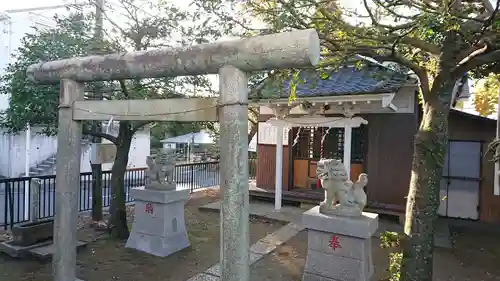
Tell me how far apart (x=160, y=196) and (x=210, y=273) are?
1779mm

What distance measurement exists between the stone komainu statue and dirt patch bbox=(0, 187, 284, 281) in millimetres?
2478

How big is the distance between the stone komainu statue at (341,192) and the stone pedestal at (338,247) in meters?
0.11

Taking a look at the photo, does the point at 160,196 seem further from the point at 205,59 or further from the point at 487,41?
the point at 487,41

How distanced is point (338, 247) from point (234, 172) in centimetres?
261

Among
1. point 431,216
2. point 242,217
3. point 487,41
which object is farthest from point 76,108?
point 487,41

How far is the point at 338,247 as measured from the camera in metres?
4.89

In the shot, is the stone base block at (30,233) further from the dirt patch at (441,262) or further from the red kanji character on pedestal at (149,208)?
the dirt patch at (441,262)

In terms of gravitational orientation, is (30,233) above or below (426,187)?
below

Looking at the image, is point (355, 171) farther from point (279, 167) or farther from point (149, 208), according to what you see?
point (149, 208)

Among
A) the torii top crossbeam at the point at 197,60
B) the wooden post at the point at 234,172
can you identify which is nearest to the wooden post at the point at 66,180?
the torii top crossbeam at the point at 197,60

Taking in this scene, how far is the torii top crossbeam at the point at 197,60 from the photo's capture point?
2777 mm

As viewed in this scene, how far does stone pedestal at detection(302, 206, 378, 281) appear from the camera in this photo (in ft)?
15.5

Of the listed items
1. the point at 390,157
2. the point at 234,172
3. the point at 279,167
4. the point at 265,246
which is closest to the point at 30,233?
the point at 265,246

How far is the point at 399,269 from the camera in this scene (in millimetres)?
4617
